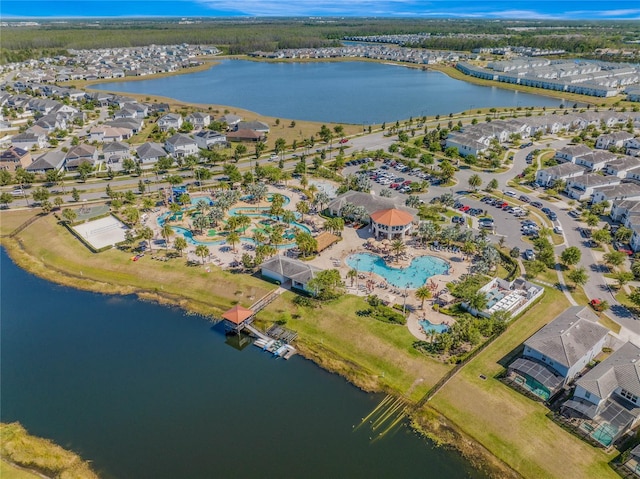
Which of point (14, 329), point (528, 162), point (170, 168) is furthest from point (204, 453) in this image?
point (528, 162)

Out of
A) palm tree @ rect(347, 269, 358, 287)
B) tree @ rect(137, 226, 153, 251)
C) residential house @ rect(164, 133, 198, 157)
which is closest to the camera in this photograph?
palm tree @ rect(347, 269, 358, 287)

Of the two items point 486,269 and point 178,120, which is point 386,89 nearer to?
point 178,120

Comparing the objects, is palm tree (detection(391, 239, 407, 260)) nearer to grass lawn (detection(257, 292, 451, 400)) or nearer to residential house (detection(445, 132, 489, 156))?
grass lawn (detection(257, 292, 451, 400))

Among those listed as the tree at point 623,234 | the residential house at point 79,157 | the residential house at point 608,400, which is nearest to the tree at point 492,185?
the tree at point 623,234

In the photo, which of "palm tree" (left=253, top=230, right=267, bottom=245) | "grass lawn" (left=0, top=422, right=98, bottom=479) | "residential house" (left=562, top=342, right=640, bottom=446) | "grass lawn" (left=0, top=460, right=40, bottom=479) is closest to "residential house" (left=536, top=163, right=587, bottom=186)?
"residential house" (left=562, top=342, right=640, bottom=446)

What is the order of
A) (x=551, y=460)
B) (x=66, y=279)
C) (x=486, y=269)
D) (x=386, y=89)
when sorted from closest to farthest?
(x=551, y=460) < (x=486, y=269) < (x=66, y=279) < (x=386, y=89)

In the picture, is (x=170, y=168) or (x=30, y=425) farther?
(x=170, y=168)
